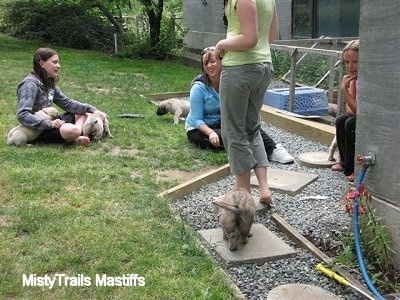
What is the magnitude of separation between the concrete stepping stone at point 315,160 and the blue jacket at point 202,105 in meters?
1.09

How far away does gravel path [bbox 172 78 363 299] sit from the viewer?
324 centimetres

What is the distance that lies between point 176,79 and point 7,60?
523 centimetres

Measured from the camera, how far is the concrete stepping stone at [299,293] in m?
2.99

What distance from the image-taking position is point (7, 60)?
572 inches

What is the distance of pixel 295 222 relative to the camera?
411cm

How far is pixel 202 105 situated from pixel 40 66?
1.86 metres

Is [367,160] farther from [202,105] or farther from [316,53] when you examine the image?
[316,53]

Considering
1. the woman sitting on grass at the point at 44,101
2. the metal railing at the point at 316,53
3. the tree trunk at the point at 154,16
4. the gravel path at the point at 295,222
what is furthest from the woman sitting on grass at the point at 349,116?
the tree trunk at the point at 154,16

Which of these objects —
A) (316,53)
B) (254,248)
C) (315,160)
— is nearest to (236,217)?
(254,248)

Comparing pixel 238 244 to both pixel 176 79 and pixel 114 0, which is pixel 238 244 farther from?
pixel 114 0

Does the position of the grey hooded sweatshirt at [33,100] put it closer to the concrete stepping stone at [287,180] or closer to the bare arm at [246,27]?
the concrete stepping stone at [287,180]

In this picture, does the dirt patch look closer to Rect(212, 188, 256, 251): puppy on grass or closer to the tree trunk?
Rect(212, 188, 256, 251): puppy on grass

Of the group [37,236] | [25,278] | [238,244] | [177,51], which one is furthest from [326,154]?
[177,51]

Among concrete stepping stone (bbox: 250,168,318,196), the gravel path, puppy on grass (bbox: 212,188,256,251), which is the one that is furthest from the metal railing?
puppy on grass (bbox: 212,188,256,251)
